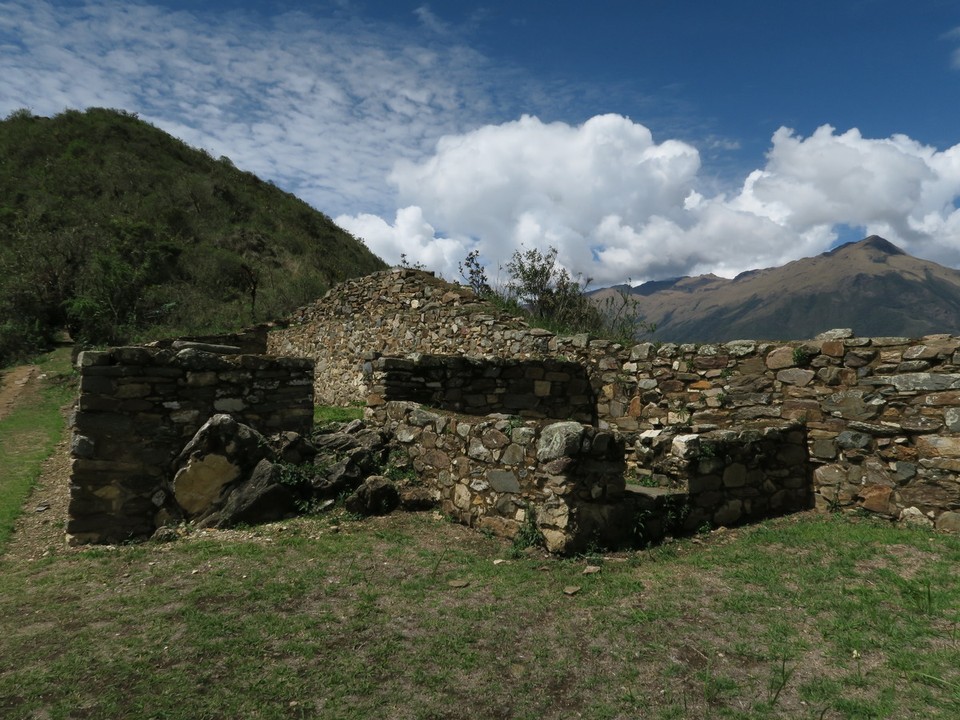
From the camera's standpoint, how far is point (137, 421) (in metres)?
6.72

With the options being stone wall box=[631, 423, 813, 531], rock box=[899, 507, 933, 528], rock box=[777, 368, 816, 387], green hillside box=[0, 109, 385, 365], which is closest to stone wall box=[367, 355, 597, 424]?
stone wall box=[631, 423, 813, 531]

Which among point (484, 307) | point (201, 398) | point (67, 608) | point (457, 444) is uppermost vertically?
point (484, 307)

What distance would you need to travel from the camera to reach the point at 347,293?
15930 mm

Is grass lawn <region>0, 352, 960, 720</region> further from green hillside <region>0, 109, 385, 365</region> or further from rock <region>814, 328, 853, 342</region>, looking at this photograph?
green hillside <region>0, 109, 385, 365</region>

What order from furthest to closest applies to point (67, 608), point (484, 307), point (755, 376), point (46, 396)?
point (46, 396)
point (484, 307)
point (755, 376)
point (67, 608)

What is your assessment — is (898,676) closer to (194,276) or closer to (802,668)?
(802,668)

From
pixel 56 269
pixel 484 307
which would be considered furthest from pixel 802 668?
pixel 56 269

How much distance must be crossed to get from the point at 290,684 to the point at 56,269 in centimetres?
3189

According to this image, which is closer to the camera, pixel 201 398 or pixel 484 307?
pixel 201 398

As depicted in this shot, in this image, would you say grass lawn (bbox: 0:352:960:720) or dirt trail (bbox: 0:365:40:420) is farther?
dirt trail (bbox: 0:365:40:420)

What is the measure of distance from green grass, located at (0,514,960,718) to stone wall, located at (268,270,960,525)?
32.4 inches

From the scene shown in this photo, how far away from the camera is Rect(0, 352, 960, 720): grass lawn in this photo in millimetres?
3186

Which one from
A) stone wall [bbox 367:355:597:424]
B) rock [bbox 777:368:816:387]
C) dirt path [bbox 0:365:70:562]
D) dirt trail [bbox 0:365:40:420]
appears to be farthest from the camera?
dirt trail [bbox 0:365:40:420]

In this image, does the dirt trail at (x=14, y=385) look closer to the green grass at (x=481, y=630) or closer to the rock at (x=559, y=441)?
→ the green grass at (x=481, y=630)
